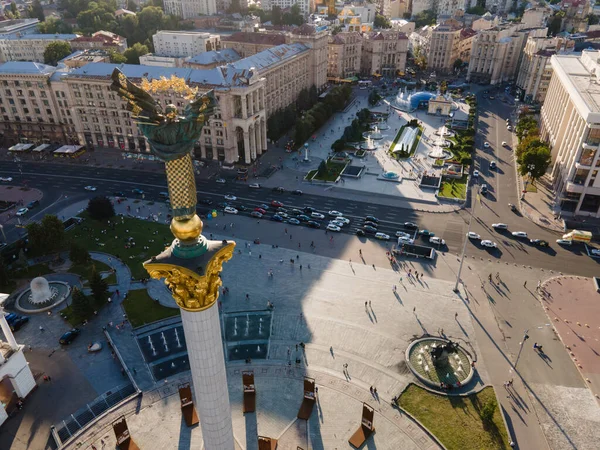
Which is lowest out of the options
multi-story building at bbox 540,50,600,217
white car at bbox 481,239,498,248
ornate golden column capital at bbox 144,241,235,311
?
white car at bbox 481,239,498,248

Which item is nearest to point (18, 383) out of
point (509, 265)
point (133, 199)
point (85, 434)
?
point (85, 434)

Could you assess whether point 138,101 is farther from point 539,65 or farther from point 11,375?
point 539,65

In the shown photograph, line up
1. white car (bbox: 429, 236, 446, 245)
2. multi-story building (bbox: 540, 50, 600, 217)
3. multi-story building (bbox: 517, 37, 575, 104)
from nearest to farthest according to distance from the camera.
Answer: white car (bbox: 429, 236, 446, 245) < multi-story building (bbox: 540, 50, 600, 217) < multi-story building (bbox: 517, 37, 575, 104)

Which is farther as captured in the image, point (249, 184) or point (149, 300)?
point (249, 184)

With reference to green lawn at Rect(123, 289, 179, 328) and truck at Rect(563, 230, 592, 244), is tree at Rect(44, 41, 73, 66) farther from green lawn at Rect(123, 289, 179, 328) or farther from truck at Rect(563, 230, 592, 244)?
truck at Rect(563, 230, 592, 244)

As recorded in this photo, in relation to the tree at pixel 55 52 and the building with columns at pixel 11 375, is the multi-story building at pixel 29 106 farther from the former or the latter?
the building with columns at pixel 11 375

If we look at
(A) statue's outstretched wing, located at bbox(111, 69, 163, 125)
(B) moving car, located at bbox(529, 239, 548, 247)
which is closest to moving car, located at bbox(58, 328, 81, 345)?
(A) statue's outstretched wing, located at bbox(111, 69, 163, 125)

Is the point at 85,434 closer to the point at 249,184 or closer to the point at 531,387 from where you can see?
the point at 531,387
